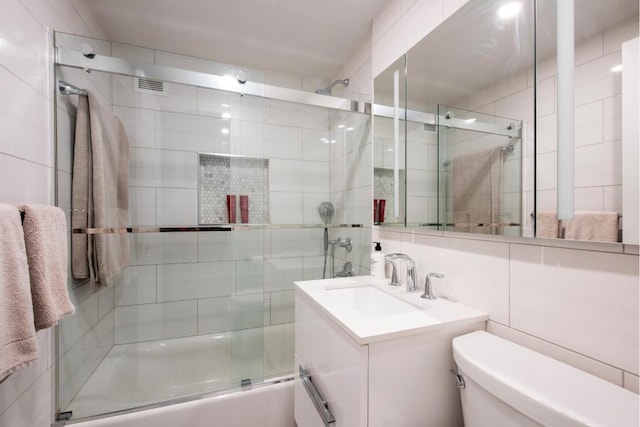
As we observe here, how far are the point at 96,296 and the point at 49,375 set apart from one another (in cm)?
36

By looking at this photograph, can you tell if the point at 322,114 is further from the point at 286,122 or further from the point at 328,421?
the point at 328,421

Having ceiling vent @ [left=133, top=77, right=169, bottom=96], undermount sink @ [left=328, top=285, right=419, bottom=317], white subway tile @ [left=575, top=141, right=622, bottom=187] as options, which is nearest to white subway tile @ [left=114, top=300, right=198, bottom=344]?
undermount sink @ [left=328, top=285, right=419, bottom=317]

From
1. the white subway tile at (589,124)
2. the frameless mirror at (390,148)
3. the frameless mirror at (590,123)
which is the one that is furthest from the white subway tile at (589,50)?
the frameless mirror at (390,148)

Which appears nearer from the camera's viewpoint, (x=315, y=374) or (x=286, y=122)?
(x=315, y=374)

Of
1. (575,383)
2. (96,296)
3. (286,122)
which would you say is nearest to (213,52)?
(286,122)

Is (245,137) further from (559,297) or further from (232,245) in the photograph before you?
(559,297)

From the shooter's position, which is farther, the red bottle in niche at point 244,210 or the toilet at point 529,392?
the red bottle in niche at point 244,210

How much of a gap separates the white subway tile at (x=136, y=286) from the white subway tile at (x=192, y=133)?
0.74 m

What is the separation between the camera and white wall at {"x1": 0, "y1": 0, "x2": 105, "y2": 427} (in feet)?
2.93

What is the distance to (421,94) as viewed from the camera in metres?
1.16

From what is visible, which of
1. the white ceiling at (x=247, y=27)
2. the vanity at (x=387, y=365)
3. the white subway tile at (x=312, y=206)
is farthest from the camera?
the white subway tile at (x=312, y=206)

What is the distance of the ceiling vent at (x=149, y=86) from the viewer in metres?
1.36

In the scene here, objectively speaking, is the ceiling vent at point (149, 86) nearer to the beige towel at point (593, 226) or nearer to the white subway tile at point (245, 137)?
the white subway tile at point (245, 137)

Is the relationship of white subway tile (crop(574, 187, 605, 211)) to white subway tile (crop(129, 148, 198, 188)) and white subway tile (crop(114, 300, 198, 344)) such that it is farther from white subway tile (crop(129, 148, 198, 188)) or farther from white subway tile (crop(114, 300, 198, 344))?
white subway tile (crop(114, 300, 198, 344))
